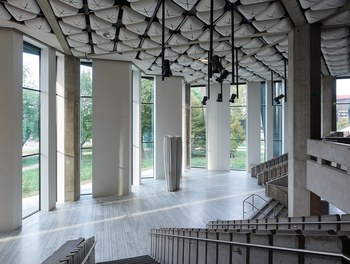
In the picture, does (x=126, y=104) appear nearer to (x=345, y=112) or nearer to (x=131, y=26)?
(x=131, y=26)

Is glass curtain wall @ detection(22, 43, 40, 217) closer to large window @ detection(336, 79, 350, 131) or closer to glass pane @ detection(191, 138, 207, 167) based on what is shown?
glass pane @ detection(191, 138, 207, 167)

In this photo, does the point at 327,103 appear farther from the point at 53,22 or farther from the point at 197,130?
the point at 53,22

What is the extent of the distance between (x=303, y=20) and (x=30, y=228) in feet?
32.7

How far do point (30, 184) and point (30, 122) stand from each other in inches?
85.7

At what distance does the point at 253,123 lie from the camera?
1878cm

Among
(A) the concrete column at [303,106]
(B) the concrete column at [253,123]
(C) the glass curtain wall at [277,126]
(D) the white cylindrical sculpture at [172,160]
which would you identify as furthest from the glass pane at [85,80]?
(C) the glass curtain wall at [277,126]

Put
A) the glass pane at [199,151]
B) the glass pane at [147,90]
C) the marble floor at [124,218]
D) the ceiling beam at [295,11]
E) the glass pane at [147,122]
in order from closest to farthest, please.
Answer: the ceiling beam at [295,11]
the marble floor at [124,218]
the glass pane at [147,122]
the glass pane at [147,90]
the glass pane at [199,151]

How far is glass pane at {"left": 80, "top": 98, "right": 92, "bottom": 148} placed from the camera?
12.7 meters

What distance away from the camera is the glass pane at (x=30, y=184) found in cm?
953

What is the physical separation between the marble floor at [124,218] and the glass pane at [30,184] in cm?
40

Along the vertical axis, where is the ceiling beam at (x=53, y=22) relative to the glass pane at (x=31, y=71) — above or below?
above

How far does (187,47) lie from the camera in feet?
33.1

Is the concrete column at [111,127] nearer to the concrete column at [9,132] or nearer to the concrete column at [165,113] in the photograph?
the concrete column at [165,113]

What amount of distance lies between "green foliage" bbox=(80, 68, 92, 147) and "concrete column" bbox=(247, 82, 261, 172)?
1063 centimetres
